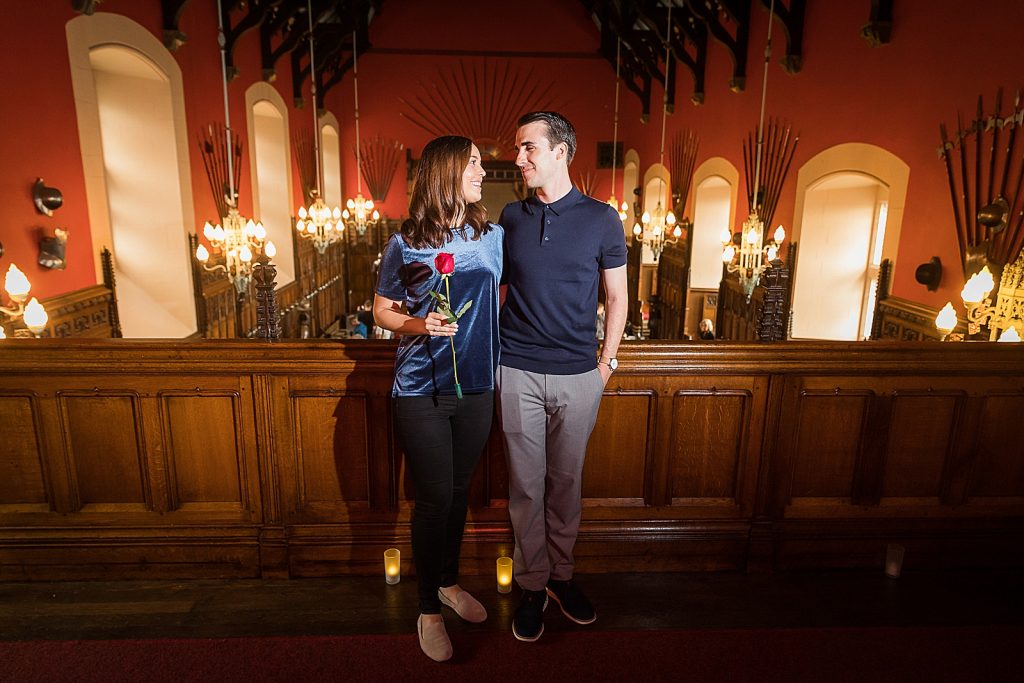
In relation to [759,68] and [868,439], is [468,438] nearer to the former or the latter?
[868,439]

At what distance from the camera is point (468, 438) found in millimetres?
1820

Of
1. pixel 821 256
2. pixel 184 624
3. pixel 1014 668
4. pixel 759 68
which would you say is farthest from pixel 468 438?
pixel 759 68

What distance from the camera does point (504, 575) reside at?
7.14ft

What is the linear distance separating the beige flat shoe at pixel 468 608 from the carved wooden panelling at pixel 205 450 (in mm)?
857

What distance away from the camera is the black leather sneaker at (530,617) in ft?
6.31

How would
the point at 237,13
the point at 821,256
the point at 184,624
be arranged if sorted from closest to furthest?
1. the point at 184,624
2. the point at 821,256
3. the point at 237,13

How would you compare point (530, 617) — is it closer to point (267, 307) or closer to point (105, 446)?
point (267, 307)

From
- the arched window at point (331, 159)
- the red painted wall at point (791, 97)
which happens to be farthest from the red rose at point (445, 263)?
the arched window at point (331, 159)

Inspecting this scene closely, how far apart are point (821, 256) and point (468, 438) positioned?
19.0 ft

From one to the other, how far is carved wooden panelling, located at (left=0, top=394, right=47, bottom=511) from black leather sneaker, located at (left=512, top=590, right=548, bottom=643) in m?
1.76

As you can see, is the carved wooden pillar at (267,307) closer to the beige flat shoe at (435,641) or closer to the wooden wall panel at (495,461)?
the wooden wall panel at (495,461)

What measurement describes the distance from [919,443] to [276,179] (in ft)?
32.3

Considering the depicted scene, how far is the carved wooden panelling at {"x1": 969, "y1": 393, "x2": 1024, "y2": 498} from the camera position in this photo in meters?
2.29

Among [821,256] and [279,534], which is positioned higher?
[821,256]
